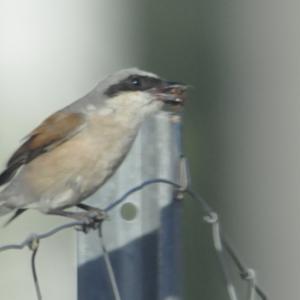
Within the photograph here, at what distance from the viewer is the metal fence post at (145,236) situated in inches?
118

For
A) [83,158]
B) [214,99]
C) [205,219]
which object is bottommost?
[214,99]

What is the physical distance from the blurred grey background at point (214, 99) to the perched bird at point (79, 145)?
0.76 m

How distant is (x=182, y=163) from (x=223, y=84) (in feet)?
5.59

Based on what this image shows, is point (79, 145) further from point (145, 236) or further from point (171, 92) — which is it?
point (145, 236)

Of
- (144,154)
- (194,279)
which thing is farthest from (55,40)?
(144,154)

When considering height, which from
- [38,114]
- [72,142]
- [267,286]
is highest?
[72,142]

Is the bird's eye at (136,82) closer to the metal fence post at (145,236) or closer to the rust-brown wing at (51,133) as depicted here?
the rust-brown wing at (51,133)

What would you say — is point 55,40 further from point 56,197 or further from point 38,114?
point 56,197

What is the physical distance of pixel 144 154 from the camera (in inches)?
121

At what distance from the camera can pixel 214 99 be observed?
4641 mm

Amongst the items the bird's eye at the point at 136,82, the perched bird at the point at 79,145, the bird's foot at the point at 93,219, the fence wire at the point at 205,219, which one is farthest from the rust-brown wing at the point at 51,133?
the fence wire at the point at 205,219

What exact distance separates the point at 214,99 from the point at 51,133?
1.01 metres

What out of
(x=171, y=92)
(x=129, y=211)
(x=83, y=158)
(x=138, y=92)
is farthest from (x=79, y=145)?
(x=129, y=211)

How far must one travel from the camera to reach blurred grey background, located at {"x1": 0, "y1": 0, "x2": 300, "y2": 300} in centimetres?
454
